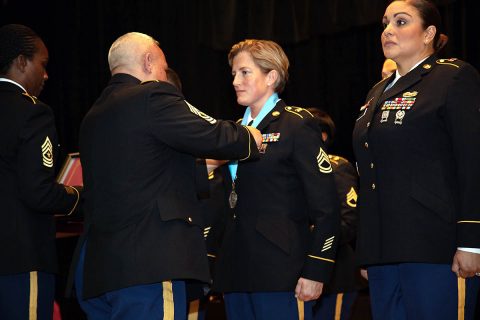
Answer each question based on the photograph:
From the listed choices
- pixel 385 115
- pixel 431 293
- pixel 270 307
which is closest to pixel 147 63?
pixel 385 115

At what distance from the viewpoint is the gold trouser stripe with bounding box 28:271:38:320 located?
126 inches

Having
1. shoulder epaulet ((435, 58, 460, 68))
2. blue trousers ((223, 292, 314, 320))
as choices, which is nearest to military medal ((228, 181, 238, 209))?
blue trousers ((223, 292, 314, 320))

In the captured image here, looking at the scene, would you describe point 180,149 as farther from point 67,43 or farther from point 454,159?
point 67,43

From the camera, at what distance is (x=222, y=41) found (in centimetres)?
595

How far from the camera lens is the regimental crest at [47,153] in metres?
3.26

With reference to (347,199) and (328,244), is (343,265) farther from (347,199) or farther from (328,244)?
(328,244)

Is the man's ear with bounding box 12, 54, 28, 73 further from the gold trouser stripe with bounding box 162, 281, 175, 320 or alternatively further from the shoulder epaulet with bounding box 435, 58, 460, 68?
the shoulder epaulet with bounding box 435, 58, 460, 68

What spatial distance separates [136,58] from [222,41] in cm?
302

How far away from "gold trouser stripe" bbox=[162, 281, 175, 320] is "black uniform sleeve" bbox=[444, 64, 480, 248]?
1.01m

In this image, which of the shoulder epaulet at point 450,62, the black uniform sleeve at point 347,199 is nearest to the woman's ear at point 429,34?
the shoulder epaulet at point 450,62

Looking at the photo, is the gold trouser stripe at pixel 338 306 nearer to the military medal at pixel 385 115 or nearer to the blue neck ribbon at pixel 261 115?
the blue neck ribbon at pixel 261 115

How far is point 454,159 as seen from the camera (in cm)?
277

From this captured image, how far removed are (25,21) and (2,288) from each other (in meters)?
4.07

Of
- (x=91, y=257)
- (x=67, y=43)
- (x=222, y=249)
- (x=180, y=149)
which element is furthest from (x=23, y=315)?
(x=67, y=43)
